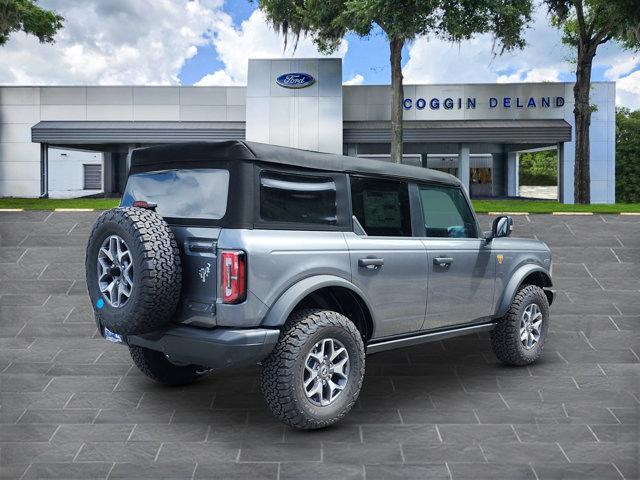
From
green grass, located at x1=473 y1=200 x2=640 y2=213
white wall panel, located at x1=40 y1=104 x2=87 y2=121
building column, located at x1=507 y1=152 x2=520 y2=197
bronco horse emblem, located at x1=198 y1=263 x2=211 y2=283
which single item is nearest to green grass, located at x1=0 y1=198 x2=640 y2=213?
green grass, located at x1=473 y1=200 x2=640 y2=213

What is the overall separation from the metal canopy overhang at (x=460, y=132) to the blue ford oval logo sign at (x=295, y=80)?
9.71ft

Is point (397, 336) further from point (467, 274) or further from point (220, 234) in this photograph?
point (220, 234)

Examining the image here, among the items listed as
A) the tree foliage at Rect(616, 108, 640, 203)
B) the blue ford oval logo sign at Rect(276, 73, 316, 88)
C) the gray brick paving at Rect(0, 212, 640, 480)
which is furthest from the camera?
the tree foliage at Rect(616, 108, 640, 203)

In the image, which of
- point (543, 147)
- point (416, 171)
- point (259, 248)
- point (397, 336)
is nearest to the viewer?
point (259, 248)

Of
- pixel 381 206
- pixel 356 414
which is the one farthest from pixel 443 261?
pixel 356 414

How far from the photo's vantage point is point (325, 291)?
203 inches

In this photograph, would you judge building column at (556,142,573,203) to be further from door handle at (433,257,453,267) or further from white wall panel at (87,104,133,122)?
door handle at (433,257,453,267)

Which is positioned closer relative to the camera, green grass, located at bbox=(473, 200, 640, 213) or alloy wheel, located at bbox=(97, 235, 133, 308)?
alloy wheel, located at bbox=(97, 235, 133, 308)

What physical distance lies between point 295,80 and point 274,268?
2454 centimetres

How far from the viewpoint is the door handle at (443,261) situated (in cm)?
572

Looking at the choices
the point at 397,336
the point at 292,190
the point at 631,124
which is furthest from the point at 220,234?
the point at 631,124

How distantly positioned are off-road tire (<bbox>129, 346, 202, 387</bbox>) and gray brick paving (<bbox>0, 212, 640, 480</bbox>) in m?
0.12

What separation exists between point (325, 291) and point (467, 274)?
1.59 m

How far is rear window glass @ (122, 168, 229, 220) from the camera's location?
470cm
